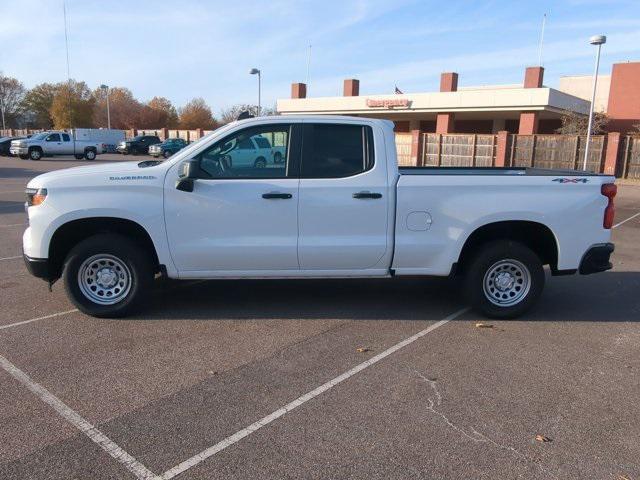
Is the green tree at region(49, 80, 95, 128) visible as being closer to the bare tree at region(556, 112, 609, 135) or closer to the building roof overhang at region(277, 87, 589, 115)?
the building roof overhang at region(277, 87, 589, 115)

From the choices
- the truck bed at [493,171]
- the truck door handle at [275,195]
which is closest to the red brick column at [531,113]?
the truck bed at [493,171]

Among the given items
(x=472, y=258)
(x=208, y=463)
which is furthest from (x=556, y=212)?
(x=208, y=463)

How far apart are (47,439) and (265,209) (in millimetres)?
2749

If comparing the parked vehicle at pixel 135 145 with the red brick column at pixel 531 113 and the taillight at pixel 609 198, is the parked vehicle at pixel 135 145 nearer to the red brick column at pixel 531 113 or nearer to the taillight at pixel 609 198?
the red brick column at pixel 531 113

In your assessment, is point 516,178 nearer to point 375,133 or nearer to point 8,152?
point 375,133

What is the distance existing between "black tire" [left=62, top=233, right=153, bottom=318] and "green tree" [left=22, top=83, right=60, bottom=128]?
94.7 m

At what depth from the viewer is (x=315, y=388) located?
414 cm

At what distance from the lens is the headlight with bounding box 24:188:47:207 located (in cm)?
528

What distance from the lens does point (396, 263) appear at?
5605 mm

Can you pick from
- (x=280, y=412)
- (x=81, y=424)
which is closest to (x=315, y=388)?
(x=280, y=412)

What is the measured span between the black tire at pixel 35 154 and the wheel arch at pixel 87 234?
34.0m

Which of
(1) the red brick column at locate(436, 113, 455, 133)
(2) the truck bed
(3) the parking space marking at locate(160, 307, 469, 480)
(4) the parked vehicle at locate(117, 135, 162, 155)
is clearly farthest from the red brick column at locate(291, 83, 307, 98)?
(3) the parking space marking at locate(160, 307, 469, 480)

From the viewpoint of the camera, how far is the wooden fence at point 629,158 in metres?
27.6

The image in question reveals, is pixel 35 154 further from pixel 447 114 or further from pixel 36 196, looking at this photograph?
pixel 36 196
